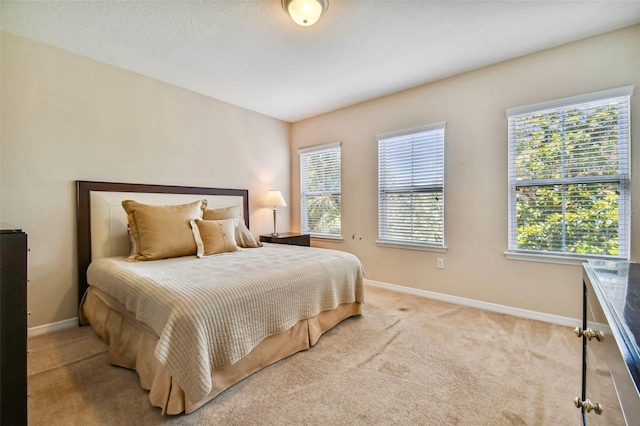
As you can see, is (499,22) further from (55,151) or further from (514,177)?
(55,151)

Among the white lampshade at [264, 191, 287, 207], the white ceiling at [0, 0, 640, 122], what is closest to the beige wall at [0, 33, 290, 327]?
the white ceiling at [0, 0, 640, 122]

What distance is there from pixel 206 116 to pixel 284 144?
133cm

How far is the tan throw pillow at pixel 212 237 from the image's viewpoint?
106 inches

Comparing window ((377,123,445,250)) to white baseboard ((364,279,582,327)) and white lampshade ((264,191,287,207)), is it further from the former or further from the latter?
white lampshade ((264,191,287,207))

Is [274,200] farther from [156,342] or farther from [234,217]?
[156,342]

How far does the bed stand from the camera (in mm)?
1422

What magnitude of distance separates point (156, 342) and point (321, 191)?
3.09 meters

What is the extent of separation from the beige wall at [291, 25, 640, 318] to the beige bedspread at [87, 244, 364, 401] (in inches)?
47.0

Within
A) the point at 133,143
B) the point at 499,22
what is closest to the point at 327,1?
the point at 499,22

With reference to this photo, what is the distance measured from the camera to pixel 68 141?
2.57 meters

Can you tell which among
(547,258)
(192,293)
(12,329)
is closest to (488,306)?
(547,258)

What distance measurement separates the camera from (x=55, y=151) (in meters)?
2.50

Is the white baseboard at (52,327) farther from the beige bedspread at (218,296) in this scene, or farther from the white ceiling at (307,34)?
the white ceiling at (307,34)

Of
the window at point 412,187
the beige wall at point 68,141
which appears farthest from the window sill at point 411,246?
the beige wall at point 68,141
